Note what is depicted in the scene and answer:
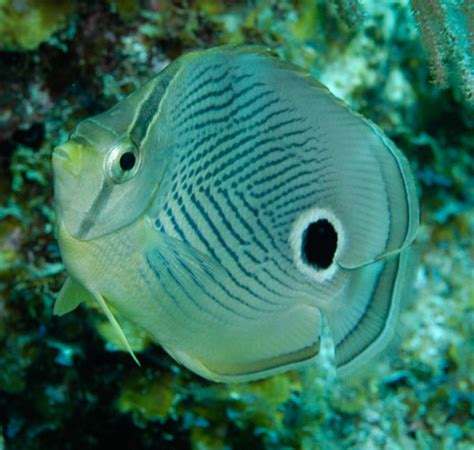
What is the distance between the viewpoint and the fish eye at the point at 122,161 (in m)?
1.50

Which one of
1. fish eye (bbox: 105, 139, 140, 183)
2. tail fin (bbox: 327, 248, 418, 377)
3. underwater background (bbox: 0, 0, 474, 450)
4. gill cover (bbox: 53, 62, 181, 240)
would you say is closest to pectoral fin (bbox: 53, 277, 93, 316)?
gill cover (bbox: 53, 62, 181, 240)

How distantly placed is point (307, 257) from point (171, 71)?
697mm

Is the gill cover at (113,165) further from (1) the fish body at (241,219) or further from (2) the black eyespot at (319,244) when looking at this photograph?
(2) the black eyespot at (319,244)

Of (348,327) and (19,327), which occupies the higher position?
(348,327)

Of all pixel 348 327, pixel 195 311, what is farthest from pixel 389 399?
pixel 195 311

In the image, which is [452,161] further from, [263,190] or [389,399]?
[263,190]

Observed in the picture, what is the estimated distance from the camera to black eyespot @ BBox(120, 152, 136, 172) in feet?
4.96

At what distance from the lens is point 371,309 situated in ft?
5.81

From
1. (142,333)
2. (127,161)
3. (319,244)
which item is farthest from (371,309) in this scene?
(142,333)

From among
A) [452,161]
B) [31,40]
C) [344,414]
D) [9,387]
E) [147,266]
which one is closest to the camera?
[147,266]

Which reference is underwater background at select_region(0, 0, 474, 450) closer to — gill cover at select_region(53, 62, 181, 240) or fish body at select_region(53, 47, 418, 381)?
fish body at select_region(53, 47, 418, 381)

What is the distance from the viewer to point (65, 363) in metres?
3.26

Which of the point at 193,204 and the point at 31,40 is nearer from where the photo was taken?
the point at 193,204

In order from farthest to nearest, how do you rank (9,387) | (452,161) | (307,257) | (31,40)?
(452,161) < (9,387) < (31,40) < (307,257)
